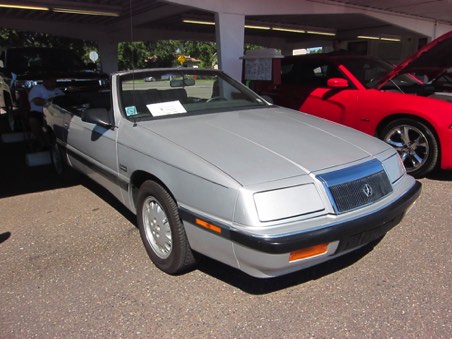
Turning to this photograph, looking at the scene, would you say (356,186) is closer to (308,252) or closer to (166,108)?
(308,252)

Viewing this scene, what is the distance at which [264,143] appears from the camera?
284 centimetres

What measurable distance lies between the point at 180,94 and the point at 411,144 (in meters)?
3.06

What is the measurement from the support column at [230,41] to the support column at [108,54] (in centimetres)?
846

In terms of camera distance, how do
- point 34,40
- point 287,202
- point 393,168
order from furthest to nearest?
point 34,40 → point 393,168 → point 287,202

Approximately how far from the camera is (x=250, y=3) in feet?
27.9

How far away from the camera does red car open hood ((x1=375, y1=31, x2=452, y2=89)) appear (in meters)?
5.51

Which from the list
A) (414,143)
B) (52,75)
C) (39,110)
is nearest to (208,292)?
(414,143)

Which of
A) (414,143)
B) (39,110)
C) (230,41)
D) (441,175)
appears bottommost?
(441,175)

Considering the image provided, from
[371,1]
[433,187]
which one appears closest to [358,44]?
[371,1]

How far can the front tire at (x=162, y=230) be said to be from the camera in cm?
270

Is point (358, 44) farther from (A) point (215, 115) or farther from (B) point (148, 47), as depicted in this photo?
(B) point (148, 47)

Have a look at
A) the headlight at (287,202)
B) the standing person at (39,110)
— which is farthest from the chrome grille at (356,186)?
the standing person at (39,110)

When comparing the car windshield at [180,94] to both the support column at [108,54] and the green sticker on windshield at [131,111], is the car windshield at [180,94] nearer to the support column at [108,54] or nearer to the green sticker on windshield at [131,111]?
the green sticker on windshield at [131,111]

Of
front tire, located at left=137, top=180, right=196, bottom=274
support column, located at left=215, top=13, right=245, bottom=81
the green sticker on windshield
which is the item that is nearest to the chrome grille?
front tire, located at left=137, top=180, right=196, bottom=274
